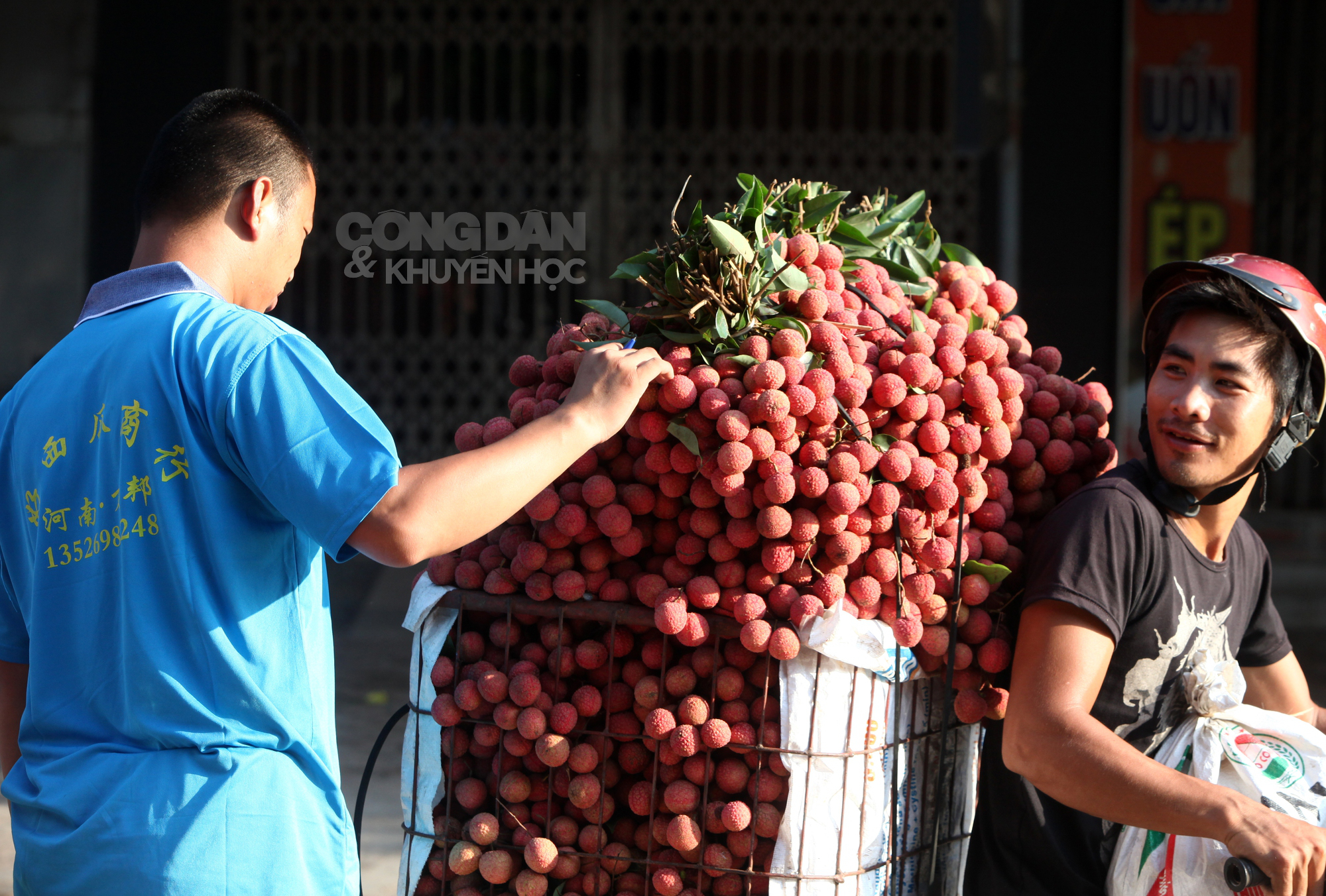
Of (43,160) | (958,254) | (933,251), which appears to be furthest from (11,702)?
(43,160)

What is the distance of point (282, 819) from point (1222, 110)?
250 inches

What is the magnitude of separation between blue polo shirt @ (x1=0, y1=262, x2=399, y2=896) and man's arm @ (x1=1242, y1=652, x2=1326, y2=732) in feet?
4.85

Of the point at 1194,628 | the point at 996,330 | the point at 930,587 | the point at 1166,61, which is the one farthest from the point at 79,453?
the point at 1166,61

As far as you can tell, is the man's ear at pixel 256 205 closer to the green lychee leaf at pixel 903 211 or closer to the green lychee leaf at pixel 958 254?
the green lychee leaf at pixel 903 211

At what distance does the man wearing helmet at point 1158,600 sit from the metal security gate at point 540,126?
4.98 m

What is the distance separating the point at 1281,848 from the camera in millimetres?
1457

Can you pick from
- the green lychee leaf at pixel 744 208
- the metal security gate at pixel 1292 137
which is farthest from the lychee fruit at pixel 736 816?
the metal security gate at pixel 1292 137

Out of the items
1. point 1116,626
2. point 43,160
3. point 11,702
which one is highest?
point 43,160

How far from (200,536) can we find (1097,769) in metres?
1.18

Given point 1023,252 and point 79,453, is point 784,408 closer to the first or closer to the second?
point 79,453

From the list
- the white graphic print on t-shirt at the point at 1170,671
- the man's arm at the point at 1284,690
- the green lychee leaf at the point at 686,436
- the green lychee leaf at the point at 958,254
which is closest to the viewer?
the green lychee leaf at the point at 686,436

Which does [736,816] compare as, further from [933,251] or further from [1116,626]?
[933,251]

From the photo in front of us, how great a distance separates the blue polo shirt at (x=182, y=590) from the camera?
4.43 ft

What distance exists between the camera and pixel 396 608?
575cm
